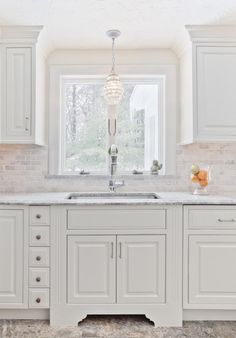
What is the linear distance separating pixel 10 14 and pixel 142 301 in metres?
2.30

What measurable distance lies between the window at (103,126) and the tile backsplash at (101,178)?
Result: 0.17m

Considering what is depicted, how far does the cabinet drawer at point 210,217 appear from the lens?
213cm

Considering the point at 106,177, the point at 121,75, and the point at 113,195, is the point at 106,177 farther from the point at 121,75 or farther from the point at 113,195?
the point at 121,75

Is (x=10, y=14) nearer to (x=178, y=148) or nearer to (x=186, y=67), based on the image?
(x=186, y=67)

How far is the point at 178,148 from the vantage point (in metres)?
2.82

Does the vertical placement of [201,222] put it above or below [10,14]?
below

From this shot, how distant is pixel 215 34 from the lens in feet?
8.01

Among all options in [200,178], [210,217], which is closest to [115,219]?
[210,217]

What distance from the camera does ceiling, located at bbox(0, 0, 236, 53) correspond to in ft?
7.05

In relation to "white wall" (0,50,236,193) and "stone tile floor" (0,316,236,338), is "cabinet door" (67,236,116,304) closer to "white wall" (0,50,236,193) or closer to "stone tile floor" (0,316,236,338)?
"stone tile floor" (0,316,236,338)

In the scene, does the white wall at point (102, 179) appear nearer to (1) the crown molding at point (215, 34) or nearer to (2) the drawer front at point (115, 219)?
(1) the crown molding at point (215, 34)

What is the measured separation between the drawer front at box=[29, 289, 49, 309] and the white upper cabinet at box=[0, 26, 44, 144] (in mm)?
1135

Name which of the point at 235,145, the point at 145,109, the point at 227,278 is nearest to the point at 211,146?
the point at 235,145

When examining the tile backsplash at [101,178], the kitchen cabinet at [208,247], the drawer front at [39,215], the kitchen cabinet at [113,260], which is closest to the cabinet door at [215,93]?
the tile backsplash at [101,178]
